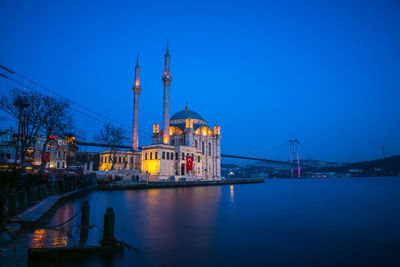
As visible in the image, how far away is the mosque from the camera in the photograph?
51.8 meters

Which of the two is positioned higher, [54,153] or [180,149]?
[180,149]

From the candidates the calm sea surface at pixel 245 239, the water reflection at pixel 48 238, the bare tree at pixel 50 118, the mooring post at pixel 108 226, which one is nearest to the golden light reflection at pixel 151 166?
the bare tree at pixel 50 118

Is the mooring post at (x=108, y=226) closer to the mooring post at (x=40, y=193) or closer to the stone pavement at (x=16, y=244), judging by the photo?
the stone pavement at (x=16, y=244)

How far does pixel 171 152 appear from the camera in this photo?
5341cm

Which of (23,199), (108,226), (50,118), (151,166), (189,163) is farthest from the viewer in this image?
(189,163)

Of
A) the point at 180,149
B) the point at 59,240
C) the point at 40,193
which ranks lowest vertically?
the point at 59,240

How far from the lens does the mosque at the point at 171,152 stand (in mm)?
51750

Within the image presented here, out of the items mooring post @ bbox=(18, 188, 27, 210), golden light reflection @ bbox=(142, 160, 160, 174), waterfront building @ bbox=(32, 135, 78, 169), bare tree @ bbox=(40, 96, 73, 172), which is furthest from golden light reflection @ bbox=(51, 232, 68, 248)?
waterfront building @ bbox=(32, 135, 78, 169)

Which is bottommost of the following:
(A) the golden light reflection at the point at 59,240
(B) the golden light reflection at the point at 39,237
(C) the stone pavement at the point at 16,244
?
(A) the golden light reflection at the point at 59,240

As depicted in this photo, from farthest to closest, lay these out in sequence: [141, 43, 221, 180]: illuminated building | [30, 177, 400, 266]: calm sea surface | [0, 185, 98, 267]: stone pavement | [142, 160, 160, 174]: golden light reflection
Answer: [141, 43, 221, 180]: illuminated building, [142, 160, 160, 174]: golden light reflection, [30, 177, 400, 266]: calm sea surface, [0, 185, 98, 267]: stone pavement

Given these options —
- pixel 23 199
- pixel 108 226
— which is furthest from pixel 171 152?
pixel 108 226

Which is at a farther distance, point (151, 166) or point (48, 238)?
point (151, 166)

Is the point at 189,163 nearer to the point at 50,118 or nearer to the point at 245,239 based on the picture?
the point at 50,118

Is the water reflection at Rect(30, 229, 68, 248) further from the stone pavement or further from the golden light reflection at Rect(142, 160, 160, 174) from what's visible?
Result: the golden light reflection at Rect(142, 160, 160, 174)
